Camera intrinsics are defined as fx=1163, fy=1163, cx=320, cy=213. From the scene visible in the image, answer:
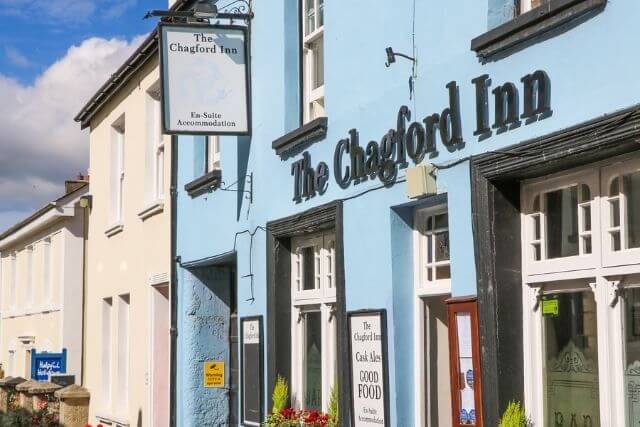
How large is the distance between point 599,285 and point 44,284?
820 inches

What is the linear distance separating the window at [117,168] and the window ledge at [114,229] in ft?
0.66

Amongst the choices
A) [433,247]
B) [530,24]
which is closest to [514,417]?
[433,247]

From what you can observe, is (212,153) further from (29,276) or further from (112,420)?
(29,276)

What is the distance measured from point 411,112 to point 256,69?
3.94m

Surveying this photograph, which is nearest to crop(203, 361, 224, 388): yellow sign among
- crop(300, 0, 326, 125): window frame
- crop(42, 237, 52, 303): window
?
crop(300, 0, 326, 125): window frame

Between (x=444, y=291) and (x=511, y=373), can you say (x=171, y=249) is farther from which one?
(x=511, y=373)

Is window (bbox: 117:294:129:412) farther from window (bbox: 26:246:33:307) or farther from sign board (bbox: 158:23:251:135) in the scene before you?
window (bbox: 26:246:33:307)

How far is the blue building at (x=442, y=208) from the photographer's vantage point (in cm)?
699

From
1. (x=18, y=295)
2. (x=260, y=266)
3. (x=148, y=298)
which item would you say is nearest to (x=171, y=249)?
(x=148, y=298)

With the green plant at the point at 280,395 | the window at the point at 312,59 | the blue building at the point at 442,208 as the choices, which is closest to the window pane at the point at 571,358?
the blue building at the point at 442,208

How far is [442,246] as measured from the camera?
9.00m

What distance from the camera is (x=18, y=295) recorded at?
98.5 feet

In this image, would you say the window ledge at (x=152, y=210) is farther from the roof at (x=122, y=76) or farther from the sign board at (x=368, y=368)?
the sign board at (x=368, y=368)

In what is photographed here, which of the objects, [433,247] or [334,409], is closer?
[433,247]
